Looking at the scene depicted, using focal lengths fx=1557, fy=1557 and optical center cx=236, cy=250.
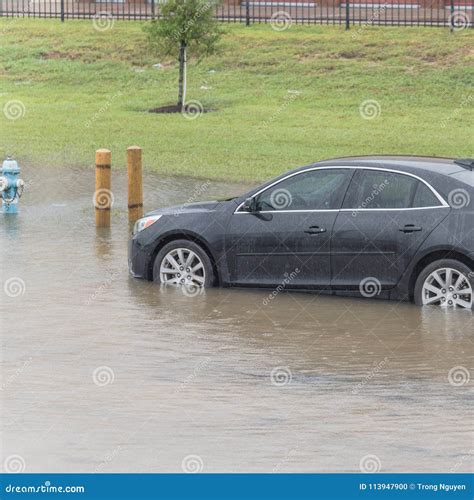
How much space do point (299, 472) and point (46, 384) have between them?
2.84 m

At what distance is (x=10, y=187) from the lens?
20172 mm

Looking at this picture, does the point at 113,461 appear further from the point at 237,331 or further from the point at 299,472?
the point at 237,331

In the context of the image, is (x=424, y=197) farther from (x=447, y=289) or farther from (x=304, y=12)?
(x=304, y=12)

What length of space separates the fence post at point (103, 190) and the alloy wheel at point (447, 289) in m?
6.19

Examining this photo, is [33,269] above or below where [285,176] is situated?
below

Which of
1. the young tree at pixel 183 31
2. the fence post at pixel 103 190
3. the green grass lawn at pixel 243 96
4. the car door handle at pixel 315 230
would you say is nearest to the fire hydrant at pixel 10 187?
the fence post at pixel 103 190

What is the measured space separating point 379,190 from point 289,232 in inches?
36.5

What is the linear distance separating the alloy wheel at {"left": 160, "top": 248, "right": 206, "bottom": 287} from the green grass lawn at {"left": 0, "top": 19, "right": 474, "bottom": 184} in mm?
8727

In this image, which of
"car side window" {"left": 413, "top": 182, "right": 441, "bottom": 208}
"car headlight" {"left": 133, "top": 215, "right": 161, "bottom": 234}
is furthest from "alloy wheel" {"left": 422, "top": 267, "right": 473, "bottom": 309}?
"car headlight" {"left": 133, "top": 215, "right": 161, "bottom": 234}

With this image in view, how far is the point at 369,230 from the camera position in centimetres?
1414

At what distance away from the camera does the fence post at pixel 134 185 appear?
63.2 feet

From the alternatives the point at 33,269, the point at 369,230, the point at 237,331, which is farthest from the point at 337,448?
the point at 33,269

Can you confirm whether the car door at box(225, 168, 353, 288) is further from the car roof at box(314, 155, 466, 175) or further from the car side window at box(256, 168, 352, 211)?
the car roof at box(314, 155, 466, 175)

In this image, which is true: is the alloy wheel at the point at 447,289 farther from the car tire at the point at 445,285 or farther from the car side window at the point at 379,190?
the car side window at the point at 379,190
